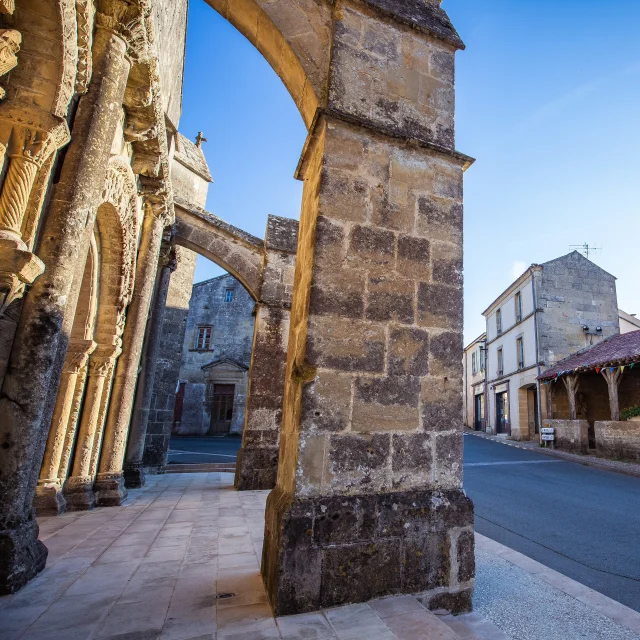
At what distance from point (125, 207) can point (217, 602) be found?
3.80 metres

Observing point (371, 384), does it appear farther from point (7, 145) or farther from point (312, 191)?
point (7, 145)

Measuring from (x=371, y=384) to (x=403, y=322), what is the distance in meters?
0.42

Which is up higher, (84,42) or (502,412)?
(84,42)

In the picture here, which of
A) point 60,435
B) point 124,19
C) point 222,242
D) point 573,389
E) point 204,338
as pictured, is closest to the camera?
point 124,19

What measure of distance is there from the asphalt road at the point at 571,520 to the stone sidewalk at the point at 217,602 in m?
0.49

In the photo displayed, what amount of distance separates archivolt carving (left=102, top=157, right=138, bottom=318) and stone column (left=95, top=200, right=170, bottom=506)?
15.4 inches

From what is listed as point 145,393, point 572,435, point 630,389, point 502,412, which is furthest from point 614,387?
point 145,393

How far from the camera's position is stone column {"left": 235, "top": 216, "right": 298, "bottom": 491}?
562 cm

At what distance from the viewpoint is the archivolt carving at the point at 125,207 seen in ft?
11.6

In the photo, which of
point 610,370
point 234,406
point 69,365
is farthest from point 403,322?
point 234,406

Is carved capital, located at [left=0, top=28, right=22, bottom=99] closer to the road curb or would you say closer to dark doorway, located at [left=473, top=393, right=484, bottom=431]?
the road curb

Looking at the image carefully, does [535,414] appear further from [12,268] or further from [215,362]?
[12,268]

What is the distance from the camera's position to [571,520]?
4375 millimetres

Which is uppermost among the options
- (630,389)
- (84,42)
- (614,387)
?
(84,42)
